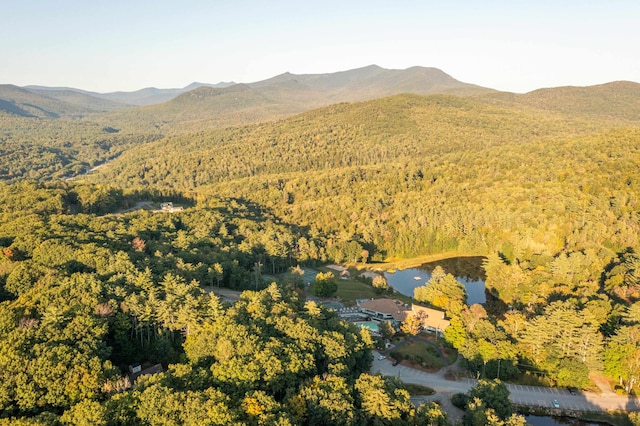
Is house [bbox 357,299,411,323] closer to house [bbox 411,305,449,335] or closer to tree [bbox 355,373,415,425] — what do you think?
house [bbox 411,305,449,335]

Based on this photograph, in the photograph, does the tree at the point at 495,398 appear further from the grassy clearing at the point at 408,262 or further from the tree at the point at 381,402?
the grassy clearing at the point at 408,262

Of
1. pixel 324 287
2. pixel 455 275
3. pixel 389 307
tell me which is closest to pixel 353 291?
pixel 324 287

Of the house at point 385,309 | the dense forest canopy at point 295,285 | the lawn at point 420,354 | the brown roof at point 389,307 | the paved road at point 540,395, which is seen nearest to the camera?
the dense forest canopy at point 295,285

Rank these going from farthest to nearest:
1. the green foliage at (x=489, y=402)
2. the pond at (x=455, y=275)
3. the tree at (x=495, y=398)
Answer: the pond at (x=455, y=275) → the tree at (x=495, y=398) → the green foliage at (x=489, y=402)

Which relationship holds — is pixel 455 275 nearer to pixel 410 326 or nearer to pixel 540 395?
pixel 410 326

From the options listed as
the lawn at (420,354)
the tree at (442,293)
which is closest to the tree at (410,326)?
the lawn at (420,354)

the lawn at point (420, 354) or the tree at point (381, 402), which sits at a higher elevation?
the tree at point (381, 402)

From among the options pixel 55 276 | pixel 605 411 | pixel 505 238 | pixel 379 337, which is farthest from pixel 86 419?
pixel 505 238
